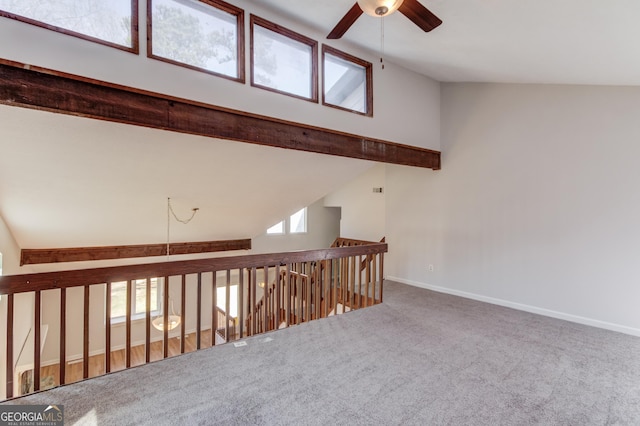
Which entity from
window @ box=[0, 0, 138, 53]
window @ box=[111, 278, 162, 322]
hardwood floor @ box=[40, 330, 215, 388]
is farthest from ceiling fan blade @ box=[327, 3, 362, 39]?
window @ box=[111, 278, 162, 322]

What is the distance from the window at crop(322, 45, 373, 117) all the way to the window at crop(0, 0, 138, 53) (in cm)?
213

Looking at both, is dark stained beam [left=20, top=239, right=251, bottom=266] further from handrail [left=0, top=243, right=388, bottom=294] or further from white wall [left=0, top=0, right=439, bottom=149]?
white wall [left=0, top=0, right=439, bottom=149]

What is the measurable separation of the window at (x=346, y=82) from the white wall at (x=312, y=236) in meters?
5.31

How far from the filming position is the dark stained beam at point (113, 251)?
17.2 feet

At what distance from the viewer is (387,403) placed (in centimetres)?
226

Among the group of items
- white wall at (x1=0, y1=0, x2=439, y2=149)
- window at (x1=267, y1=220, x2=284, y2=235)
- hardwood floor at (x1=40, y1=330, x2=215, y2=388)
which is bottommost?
hardwood floor at (x1=40, y1=330, x2=215, y2=388)

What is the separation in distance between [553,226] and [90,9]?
566cm

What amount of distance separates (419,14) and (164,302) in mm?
3388

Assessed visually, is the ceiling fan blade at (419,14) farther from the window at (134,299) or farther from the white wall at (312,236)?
the window at (134,299)

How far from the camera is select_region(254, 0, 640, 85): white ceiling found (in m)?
2.37

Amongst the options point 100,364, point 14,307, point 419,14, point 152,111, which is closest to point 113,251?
point 14,307

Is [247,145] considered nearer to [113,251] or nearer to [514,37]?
[514,37]

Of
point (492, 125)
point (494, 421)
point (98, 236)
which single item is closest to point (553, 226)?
point (492, 125)

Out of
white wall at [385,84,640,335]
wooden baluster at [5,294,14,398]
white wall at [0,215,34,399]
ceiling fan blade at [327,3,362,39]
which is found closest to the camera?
wooden baluster at [5,294,14,398]
